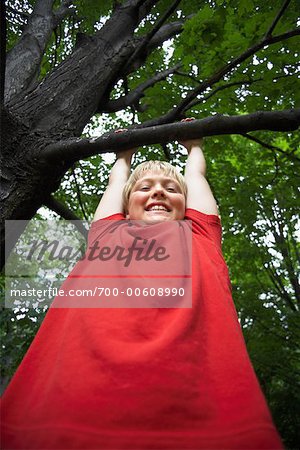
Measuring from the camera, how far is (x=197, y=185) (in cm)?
213

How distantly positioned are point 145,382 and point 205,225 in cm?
91

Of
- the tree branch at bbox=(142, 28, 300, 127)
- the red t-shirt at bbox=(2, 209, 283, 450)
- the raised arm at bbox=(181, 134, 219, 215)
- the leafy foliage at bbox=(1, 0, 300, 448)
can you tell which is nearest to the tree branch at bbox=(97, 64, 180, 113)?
the leafy foliage at bbox=(1, 0, 300, 448)

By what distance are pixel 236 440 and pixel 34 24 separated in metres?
4.08

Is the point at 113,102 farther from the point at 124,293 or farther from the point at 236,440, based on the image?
the point at 236,440

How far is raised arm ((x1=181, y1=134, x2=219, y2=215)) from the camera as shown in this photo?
2.00 metres

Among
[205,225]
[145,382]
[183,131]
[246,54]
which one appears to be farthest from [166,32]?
[145,382]

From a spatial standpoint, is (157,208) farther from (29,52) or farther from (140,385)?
(29,52)

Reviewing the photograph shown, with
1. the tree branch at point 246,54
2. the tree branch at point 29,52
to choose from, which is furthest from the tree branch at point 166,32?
the tree branch at point 246,54

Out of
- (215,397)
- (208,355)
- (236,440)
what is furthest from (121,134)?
(236,440)

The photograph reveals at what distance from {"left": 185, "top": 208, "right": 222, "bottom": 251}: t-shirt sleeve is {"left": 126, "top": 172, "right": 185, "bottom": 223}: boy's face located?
58 millimetres

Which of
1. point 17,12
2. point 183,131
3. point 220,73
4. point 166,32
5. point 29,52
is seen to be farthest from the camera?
point 166,32

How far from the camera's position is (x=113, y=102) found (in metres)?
3.67

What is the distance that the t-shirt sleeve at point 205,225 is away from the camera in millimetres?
1843

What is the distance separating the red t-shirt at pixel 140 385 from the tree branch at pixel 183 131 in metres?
0.87
